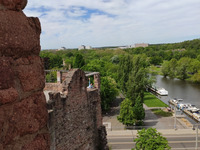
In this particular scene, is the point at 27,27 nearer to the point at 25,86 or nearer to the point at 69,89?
the point at 25,86

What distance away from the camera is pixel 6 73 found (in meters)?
1.78

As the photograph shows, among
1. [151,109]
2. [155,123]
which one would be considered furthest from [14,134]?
[151,109]

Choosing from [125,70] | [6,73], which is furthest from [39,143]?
[125,70]

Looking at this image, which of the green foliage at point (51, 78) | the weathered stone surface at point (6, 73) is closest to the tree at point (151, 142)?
the weathered stone surface at point (6, 73)

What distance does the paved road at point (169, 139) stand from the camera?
2419cm

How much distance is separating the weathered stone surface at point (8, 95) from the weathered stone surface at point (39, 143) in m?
0.53

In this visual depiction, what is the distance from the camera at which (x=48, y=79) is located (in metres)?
37.2

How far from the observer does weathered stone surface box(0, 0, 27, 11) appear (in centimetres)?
184

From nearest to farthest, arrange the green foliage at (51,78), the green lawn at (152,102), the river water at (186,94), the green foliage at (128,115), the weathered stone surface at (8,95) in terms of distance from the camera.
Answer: the weathered stone surface at (8,95) → the green foliage at (128,115) → the green foliage at (51,78) → the green lawn at (152,102) → the river water at (186,94)

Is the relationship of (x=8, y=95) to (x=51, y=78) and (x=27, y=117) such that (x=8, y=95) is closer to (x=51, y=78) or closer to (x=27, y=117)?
(x=27, y=117)

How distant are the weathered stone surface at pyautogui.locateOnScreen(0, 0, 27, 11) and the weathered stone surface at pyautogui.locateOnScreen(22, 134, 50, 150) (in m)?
1.36

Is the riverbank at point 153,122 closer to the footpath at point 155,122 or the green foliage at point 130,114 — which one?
the footpath at point 155,122

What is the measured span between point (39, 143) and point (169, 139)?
90.3 feet

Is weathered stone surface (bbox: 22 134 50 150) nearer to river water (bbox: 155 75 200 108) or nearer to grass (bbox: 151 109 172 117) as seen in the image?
grass (bbox: 151 109 172 117)
